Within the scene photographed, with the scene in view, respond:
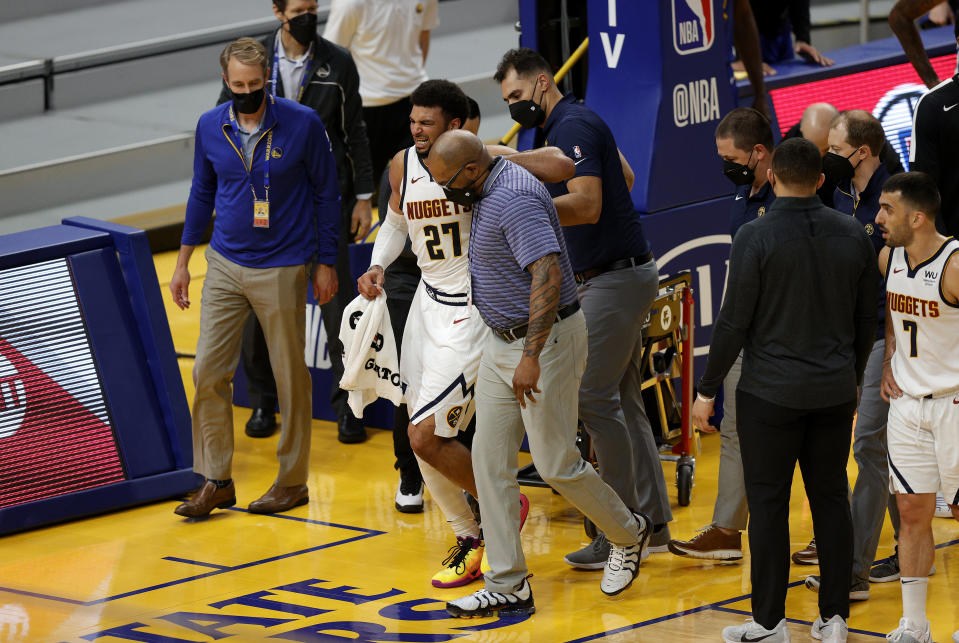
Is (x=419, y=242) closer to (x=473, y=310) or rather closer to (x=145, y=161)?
(x=473, y=310)

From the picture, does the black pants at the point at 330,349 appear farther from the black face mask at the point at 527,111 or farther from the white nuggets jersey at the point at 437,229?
the black face mask at the point at 527,111

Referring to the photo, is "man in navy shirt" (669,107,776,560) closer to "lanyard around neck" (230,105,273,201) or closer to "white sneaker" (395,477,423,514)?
"white sneaker" (395,477,423,514)

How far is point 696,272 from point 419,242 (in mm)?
2463

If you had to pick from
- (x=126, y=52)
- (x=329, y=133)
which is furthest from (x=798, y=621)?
(x=126, y=52)

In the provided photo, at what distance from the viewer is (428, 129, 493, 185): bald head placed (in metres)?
5.55

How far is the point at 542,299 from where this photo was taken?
17.9ft

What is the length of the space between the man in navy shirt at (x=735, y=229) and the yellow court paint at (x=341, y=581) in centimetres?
9

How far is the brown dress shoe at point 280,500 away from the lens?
7375mm

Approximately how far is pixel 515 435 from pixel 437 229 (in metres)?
0.95

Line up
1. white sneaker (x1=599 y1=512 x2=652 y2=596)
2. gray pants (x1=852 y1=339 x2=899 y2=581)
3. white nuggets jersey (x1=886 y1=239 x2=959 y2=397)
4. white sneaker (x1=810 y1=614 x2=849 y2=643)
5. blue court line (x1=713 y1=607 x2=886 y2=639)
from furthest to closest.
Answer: white sneaker (x1=599 y1=512 x2=652 y2=596)
gray pants (x1=852 y1=339 x2=899 y2=581)
blue court line (x1=713 y1=607 x2=886 y2=639)
white sneaker (x1=810 y1=614 x2=849 y2=643)
white nuggets jersey (x1=886 y1=239 x2=959 y2=397)

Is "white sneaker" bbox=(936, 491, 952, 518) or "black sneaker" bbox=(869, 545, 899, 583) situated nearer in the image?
"black sneaker" bbox=(869, 545, 899, 583)

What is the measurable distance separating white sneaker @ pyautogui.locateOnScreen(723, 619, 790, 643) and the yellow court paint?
0.15 metres

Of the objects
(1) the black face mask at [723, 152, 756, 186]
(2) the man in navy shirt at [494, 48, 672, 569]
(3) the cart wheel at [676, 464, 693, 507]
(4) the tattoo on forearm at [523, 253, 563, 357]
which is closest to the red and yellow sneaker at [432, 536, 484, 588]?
(2) the man in navy shirt at [494, 48, 672, 569]

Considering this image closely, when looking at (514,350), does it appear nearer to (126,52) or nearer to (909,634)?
(909,634)
